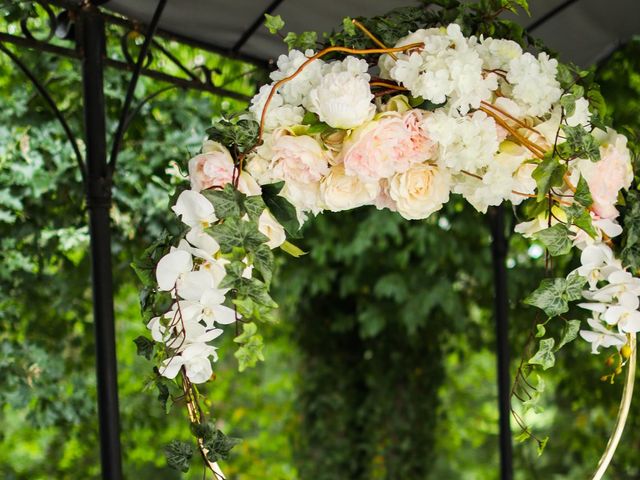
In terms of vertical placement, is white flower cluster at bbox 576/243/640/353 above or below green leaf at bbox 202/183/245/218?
below

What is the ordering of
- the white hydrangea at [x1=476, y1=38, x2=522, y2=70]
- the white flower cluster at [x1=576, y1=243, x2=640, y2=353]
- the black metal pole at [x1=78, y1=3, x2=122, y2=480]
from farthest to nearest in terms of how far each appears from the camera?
the black metal pole at [x1=78, y1=3, x2=122, y2=480] → the white flower cluster at [x1=576, y1=243, x2=640, y2=353] → the white hydrangea at [x1=476, y1=38, x2=522, y2=70]

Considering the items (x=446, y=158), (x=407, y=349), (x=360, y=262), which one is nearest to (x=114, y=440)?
(x=446, y=158)

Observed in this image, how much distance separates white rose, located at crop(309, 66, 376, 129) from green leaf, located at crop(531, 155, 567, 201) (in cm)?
29

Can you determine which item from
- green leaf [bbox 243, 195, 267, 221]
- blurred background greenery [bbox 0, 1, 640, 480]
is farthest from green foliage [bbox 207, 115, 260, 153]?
blurred background greenery [bbox 0, 1, 640, 480]

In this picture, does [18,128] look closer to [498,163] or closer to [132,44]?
[132,44]

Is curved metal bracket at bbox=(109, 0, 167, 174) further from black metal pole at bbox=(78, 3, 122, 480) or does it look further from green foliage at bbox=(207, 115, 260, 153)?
green foliage at bbox=(207, 115, 260, 153)

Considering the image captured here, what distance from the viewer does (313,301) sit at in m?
4.82

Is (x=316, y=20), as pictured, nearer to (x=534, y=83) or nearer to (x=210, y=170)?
(x=534, y=83)

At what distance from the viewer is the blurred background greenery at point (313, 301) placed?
3588 millimetres

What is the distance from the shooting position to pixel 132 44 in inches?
134

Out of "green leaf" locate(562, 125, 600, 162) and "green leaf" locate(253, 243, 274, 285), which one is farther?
"green leaf" locate(562, 125, 600, 162)

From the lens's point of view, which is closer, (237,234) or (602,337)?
(237,234)

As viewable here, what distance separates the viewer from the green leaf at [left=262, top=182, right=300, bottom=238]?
4.24ft

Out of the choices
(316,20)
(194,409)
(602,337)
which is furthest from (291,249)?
(316,20)
